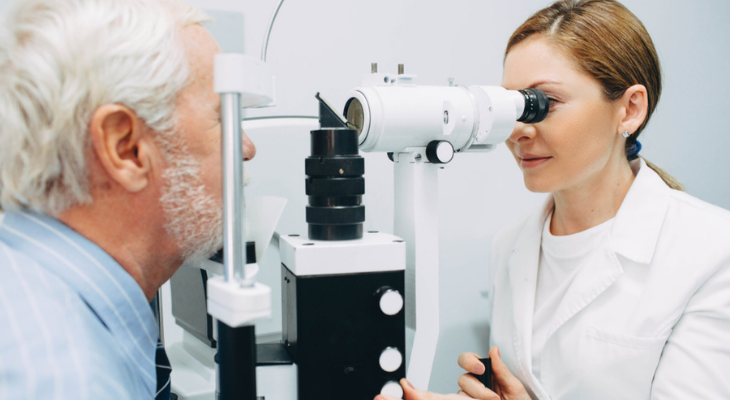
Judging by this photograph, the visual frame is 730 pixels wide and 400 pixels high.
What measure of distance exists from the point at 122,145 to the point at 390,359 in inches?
18.6

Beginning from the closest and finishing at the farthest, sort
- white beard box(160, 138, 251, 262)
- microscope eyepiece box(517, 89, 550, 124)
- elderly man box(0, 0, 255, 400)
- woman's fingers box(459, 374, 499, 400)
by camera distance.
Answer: elderly man box(0, 0, 255, 400) < white beard box(160, 138, 251, 262) < microscope eyepiece box(517, 89, 550, 124) < woman's fingers box(459, 374, 499, 400)

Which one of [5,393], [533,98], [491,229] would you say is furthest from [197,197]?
[491,229]

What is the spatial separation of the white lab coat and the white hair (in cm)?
90

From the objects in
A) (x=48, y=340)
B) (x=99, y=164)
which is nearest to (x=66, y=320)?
(x=48, y=340)

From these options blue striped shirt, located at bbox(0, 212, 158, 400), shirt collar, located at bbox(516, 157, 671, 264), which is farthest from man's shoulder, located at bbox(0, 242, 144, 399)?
shirt collar, located at bbox(516, 157, 671, 264)

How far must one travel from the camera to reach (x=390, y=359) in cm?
70

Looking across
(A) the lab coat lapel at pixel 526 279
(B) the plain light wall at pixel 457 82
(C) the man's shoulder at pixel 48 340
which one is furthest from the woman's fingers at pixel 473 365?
(C) the man's shoulder at pixel 48 340

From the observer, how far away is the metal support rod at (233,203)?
1.61 feet

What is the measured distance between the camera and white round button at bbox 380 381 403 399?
0.71 meters

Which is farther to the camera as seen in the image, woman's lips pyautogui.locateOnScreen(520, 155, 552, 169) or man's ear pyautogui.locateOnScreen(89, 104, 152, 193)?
woman's lips pyautogui.locateOnScreen(520, 155, 552, 169)

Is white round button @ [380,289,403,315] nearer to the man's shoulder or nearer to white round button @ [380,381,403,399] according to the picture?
white round button @ [380,381,403,399]

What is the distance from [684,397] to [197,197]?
3.00ft

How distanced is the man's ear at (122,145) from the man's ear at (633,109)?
0.93m

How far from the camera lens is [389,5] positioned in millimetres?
1360
